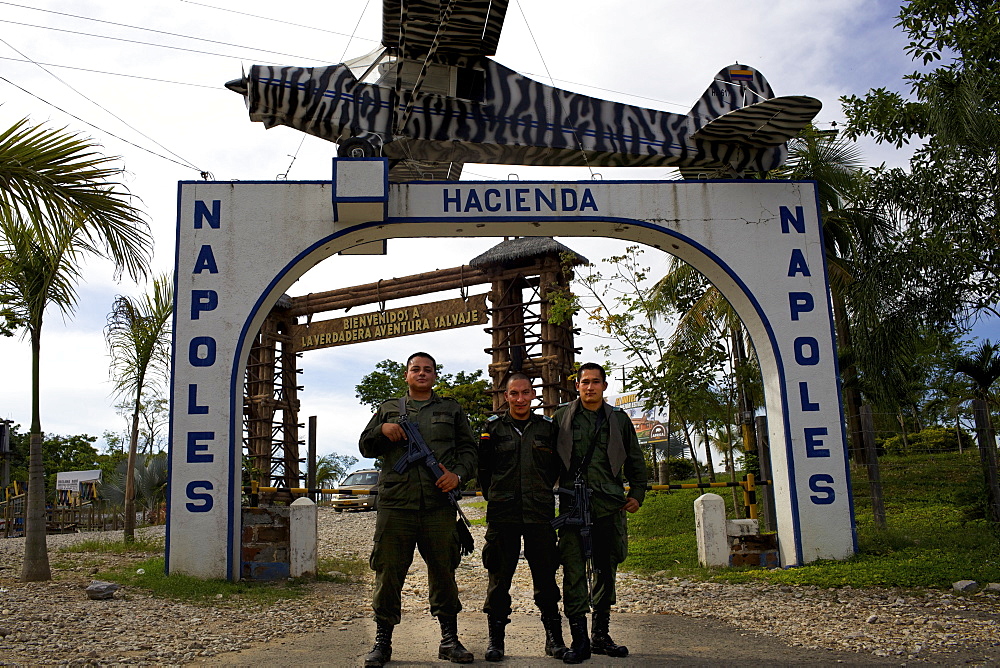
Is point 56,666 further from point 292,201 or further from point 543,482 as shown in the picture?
point 292,201

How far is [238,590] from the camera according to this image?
7074 mm

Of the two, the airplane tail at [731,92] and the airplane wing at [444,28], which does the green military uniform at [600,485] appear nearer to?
the airplane wing at [444,28]

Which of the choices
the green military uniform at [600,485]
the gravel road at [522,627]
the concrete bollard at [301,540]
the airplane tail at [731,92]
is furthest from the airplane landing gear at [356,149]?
the green military uniform at [600,485]

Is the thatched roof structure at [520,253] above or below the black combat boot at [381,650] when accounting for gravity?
above

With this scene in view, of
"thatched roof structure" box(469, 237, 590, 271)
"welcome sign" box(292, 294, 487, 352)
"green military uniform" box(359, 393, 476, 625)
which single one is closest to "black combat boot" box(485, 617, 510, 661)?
"green military uniform" box(359, 393, 476, 625)

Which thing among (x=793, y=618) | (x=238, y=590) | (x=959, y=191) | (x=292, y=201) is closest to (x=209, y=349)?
(x=292, y=201)

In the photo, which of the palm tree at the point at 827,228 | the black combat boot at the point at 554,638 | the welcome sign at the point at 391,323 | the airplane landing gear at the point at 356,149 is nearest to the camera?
the black combat boot at the point at 554,638

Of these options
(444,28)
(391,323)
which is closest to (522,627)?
(444,28)

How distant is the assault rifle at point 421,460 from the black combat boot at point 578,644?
711 mm

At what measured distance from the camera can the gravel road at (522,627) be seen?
4621mm

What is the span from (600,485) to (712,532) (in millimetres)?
3580

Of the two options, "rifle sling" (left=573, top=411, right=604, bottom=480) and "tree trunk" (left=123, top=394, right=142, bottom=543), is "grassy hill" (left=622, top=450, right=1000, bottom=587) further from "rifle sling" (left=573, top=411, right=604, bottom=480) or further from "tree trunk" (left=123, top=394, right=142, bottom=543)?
"tree trunk" (left=123, top=394, right=142, bottom=543)

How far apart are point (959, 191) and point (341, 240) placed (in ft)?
26.5

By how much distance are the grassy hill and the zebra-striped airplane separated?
4241 millimetres
